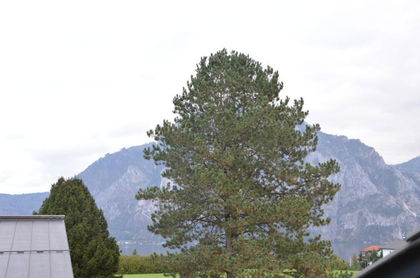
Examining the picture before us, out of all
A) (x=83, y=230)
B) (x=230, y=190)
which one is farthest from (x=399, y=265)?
(x=83, y=230)

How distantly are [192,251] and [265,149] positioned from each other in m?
4.79

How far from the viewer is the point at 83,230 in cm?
1927

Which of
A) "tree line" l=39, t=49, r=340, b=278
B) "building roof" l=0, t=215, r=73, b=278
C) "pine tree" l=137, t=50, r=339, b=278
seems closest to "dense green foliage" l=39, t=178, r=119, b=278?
"tree line" l=39, t=49, r=340, b=278

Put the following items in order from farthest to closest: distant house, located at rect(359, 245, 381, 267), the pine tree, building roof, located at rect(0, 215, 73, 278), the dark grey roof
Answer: distant house, located at rect(359, 245, 381, 267), the pine tree, building roof, located at rect(0, 215, 73, 278), the dark grey roof

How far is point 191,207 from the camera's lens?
63.7 ft

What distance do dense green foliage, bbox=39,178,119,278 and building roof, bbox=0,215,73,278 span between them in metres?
9.12

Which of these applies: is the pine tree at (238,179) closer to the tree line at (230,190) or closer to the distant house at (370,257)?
the tree line at (230,190)

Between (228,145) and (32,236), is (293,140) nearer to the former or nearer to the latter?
(228,145)

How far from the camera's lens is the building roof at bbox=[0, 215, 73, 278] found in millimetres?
8703

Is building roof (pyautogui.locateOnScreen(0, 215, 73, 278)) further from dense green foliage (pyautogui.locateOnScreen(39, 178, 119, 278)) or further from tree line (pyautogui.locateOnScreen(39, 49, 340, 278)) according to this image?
dense green foliage (pyautogui.locateOnScreen(39, 178, 119, 278))

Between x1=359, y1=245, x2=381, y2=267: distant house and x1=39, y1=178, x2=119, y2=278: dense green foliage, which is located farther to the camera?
x1=359, y1=245, x2=381, y2=267: distant house

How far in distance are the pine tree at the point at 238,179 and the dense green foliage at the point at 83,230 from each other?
6.80 feet

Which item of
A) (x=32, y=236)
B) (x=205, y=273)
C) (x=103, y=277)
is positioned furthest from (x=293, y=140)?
(x=32, y=236)

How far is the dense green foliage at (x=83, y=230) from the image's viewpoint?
19.0 metres
